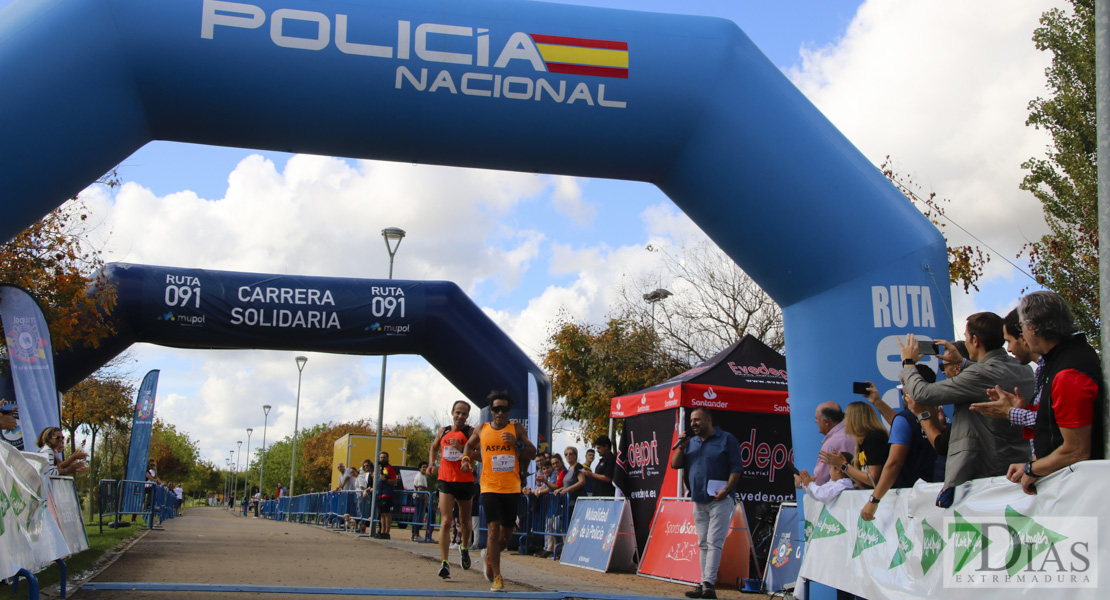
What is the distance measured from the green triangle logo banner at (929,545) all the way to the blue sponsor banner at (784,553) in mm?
2958

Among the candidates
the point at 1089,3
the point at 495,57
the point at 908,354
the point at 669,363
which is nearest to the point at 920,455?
the point at 908,354

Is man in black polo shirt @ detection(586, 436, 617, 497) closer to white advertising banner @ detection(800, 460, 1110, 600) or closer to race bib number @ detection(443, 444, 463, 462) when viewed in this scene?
race bib number @ detection(443, 444, 463, 462)

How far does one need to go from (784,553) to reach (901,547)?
3.10 meters

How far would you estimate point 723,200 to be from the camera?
7.07 metres

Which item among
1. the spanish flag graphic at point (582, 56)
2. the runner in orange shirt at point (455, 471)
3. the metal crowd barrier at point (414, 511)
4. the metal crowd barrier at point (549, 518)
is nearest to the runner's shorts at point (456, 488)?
the runner in orange shirt at point (455, 471)

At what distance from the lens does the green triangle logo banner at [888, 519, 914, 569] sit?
502 centimetres

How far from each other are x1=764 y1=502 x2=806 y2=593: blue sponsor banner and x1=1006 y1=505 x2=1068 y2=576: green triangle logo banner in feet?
12.5

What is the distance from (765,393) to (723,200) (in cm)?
506

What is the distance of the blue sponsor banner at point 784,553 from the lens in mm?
7934

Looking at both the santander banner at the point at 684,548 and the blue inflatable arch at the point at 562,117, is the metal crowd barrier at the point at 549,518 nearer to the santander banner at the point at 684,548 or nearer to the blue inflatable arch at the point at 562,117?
the santander banner at the point at 684,548

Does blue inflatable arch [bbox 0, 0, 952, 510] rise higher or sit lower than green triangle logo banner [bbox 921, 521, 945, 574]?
higher

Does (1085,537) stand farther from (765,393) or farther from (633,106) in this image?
(765,393)

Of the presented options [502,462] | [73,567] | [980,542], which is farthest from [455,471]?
[980,542]

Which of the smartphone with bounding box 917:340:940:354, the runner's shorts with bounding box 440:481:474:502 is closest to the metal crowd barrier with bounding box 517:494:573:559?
the runner's shorts with bounding box 440:481:474:502
